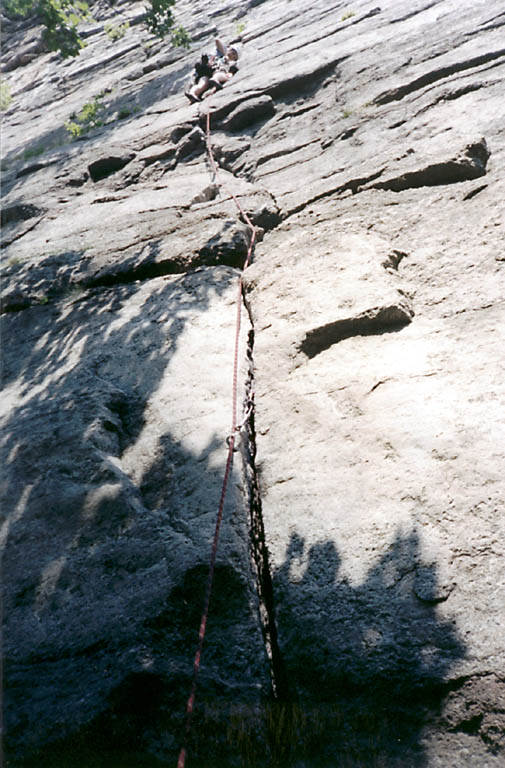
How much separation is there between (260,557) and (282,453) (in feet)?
2.51

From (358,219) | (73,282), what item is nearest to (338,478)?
(358,219)

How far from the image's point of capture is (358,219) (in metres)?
5.49

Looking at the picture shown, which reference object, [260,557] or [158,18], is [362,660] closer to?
[260,557]

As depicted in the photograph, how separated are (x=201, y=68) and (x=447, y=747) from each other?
41.1 ft

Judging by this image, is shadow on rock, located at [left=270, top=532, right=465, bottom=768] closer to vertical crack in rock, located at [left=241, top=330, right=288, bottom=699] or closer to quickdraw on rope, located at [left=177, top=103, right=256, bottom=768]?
vertical crack in rock, located at [left=241, top=330, right=288, bottom=699]

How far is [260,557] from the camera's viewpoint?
3.04 metres

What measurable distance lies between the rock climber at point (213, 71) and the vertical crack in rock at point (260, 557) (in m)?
9.01

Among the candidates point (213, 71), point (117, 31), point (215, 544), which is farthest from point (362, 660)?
point (117, 31)

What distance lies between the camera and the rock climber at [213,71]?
34.9ft

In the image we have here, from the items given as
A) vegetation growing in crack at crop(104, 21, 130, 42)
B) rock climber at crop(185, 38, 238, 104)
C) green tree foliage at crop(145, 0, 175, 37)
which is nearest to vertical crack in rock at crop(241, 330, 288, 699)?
rock climber at crop(185, 38, 238, 104)

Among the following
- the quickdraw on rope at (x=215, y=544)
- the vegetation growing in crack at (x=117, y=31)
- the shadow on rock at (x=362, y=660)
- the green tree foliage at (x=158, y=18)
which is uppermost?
the vegetation growing in crack at (x=117, y=31)

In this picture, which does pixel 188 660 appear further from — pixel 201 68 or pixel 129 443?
pixel 201 68

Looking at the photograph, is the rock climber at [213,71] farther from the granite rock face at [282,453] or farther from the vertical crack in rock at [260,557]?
the vertical crack in rock at [260,557]

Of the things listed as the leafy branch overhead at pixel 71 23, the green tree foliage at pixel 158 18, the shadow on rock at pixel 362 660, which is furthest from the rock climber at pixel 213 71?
the shadow on rock at pixel 362 660
